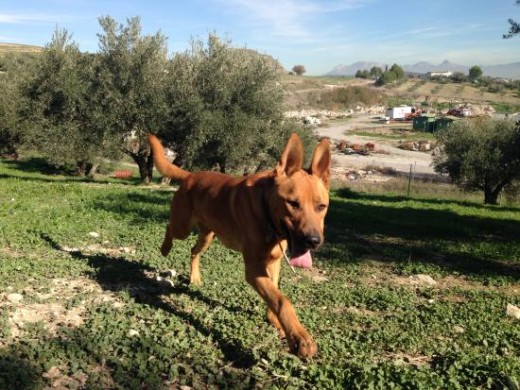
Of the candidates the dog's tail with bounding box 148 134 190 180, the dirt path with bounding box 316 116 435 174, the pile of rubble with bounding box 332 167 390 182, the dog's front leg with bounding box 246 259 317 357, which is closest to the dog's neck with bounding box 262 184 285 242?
the dog's front leg with bounding box 246 259 317 357

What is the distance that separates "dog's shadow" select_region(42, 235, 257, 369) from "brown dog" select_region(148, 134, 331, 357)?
49 centimetres

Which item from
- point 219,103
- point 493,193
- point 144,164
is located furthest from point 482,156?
point 144,164

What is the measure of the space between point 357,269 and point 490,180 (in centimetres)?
2461

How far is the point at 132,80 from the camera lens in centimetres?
2069

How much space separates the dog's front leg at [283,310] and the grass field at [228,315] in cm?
34

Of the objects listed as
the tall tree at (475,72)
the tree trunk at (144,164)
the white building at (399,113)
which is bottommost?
the tree trunk at (144,164)

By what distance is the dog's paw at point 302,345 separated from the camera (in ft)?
11.9

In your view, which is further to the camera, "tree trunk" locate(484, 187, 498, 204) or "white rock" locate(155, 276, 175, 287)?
"tree trunk" locate(484, 187, 498, 204)

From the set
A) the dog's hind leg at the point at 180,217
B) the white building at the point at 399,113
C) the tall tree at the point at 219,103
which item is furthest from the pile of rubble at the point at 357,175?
the white building at the point at 399,113

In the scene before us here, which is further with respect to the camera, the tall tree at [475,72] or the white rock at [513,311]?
the tall tree at [475,72]

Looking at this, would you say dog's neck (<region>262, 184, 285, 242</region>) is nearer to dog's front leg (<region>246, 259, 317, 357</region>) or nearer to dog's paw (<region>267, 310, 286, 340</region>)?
dog's front leg (<region>246, 259, 317, 357</region>)

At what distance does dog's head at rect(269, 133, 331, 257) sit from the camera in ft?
12.3

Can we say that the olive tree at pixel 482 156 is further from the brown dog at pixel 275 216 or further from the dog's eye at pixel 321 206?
the dog's eye at pixel 321 206

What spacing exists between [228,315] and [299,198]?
6.17 feet
